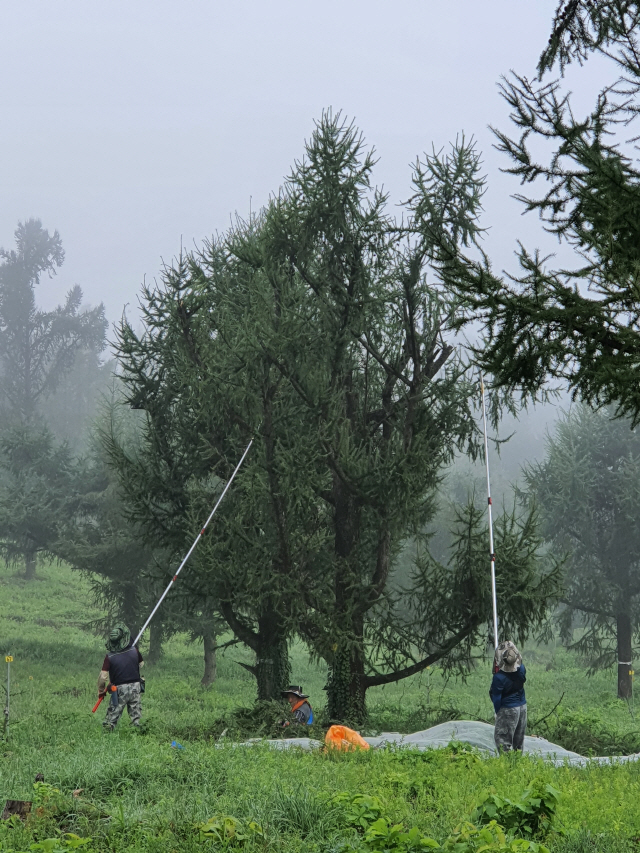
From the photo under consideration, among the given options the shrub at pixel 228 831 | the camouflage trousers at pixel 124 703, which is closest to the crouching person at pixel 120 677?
the camouflage trousers at pixel 124 703

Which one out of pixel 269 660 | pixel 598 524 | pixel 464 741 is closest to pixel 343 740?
pixel 464 741

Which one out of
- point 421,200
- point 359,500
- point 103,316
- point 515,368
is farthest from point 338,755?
point 103,316

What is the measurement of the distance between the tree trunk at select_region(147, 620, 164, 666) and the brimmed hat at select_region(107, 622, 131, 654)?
1570 centimetres

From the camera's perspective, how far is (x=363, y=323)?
1478cm

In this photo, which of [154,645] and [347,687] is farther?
[154,645]

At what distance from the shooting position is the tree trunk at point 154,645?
1050 inches

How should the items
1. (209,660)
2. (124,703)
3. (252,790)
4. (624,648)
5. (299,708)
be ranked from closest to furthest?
(252,790) < (124,703) < (299,708) < (209,660) < (624,648)

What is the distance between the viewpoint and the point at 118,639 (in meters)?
10.9

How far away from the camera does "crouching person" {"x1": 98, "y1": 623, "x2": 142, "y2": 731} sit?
425 inches

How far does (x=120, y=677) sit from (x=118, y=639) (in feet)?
1.74

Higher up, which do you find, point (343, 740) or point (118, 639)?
point (118, 639)

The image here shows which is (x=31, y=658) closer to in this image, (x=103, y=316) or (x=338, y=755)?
(x=338, y=755)

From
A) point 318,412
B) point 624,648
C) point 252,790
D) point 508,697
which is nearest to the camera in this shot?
point 252,790

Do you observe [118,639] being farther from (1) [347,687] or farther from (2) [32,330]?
(2) [32,330]
